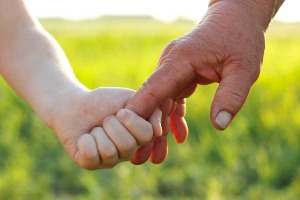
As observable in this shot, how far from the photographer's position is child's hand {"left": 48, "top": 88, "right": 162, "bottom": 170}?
193cm

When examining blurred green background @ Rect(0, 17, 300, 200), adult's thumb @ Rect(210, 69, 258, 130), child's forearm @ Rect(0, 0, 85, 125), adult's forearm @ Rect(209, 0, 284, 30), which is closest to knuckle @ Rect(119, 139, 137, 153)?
adult's thumb @ Rect(210, 69, 258, 130)

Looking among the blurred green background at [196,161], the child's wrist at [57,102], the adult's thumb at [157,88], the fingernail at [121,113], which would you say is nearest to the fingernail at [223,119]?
the adult's thumb at [157,88]

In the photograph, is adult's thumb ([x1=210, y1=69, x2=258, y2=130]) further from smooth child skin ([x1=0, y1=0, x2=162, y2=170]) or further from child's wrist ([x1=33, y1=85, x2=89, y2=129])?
child's wrist ([x1=33, y1=85, x2=89, y2=129])

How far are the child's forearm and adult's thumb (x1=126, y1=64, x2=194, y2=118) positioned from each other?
305 millimetres

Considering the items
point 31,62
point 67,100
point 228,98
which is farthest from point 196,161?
point 228,98

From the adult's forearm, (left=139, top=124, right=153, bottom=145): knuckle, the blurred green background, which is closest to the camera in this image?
(left=139, top=124, right=153, bottom=145): knuckle

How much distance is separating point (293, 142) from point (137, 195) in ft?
4.10

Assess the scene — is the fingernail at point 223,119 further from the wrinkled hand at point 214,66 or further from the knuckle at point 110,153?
the knuckle at point 110,153

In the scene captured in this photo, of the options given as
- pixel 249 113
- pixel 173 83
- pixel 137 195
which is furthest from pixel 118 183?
pixel 173 83

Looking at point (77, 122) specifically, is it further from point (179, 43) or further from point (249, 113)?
point (249, 113)

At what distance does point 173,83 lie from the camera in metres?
1.98

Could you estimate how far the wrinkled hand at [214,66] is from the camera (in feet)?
6.47

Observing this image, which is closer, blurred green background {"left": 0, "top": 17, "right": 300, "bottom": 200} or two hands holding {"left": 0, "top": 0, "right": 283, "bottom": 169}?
two hands holding {"left": 0, "top": 0, "right": 283, "bottom": 169}

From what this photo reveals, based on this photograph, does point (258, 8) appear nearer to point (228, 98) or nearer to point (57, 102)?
point (228, 98)
